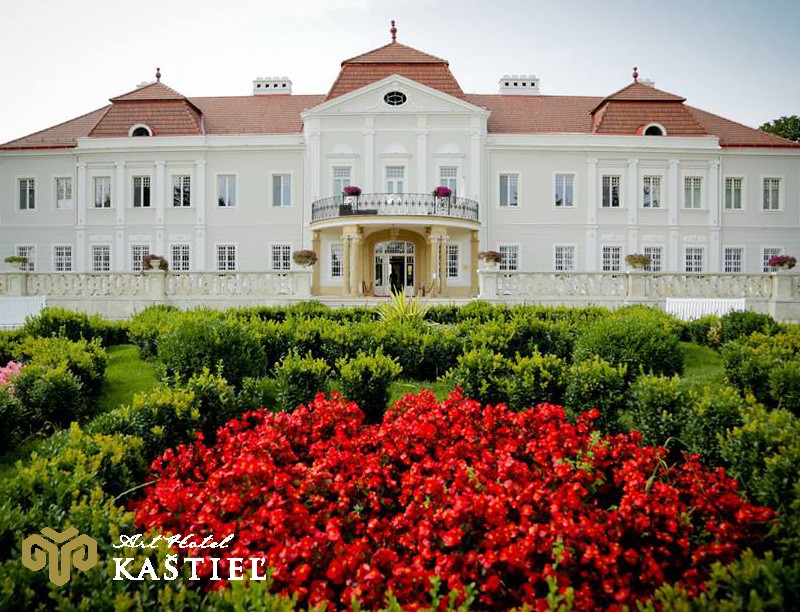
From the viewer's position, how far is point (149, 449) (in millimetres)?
→ 4906

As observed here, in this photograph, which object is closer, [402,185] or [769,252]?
[402,185]

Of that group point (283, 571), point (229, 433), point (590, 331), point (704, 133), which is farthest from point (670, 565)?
point (704, 133)

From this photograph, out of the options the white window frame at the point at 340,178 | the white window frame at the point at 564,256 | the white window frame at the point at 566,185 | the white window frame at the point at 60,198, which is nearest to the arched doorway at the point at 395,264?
the white window frame at the point at 340,178

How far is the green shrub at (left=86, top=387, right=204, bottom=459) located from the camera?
195 inches

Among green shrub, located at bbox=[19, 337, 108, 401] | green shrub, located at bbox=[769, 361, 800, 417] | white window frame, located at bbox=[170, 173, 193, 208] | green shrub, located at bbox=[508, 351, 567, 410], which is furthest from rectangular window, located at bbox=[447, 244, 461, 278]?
green shrub, located at bbox=[508, 351, 567, 410]

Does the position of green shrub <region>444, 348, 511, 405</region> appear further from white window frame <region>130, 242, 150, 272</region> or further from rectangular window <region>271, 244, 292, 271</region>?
white window frame <region>130, 242, 150, 272</region>

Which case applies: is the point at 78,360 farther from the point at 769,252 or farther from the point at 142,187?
the point at 769,252

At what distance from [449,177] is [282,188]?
836 cm

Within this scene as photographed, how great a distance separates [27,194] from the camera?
28734 mm

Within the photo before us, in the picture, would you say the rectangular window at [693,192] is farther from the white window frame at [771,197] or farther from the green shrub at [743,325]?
the green shrub at [743,325]

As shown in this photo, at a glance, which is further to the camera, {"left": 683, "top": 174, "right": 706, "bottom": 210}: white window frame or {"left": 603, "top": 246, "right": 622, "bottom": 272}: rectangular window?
{"left": 683, "top": 174, "right": 706, "bottom": 210}: white window frame

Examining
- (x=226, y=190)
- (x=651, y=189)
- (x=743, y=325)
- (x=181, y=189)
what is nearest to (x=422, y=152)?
(x=226, y=190)

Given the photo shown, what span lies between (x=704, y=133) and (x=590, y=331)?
25118 millimetres

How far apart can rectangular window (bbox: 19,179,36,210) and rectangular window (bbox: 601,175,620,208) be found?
2933 cm
